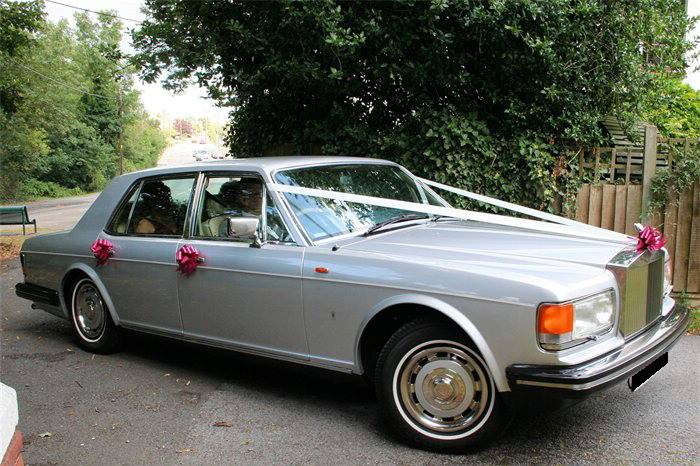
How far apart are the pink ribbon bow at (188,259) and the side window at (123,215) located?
0.99 metres

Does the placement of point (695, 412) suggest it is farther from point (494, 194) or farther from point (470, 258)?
point (494, 194)

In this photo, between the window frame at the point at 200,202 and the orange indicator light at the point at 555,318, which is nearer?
the orange indicator light at the point at 555,318

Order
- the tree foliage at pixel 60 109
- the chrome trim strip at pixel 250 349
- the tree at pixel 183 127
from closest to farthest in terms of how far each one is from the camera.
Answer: the chrome trim strip at pixel 250 349, the tree foliage at pixel 60 109, the tree at pixel 183 127

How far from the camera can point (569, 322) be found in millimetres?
2986

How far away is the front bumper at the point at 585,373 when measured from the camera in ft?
9.56

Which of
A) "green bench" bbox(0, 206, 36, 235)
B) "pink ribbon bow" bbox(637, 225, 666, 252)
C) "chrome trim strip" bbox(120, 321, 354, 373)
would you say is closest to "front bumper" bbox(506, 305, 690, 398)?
"pink ribbon bow" bbox(637, 225, 666, 252)

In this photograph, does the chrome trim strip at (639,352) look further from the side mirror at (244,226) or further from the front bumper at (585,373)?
the side mirror at (244,226)

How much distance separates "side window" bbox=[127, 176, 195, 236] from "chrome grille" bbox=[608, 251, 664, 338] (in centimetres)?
311

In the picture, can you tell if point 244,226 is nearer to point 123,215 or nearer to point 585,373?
point 123,215

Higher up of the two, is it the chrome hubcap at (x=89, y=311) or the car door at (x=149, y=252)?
the car door at (x=149, y=252)

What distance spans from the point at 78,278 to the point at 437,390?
142 inches

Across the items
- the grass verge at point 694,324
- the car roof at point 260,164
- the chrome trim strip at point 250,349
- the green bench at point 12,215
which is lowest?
the grass verge at point 694,324

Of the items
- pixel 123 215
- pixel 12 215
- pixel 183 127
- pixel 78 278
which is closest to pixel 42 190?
pixel 12 215

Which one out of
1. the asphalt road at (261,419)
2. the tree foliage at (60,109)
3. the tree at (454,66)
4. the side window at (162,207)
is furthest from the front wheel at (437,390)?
the tree foliage at (60,109)
